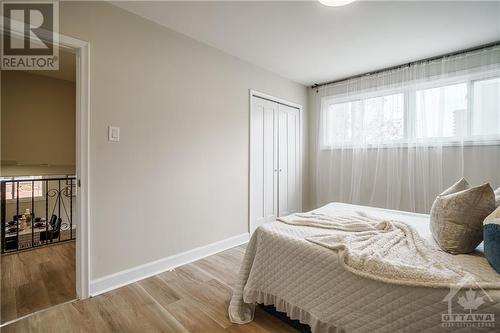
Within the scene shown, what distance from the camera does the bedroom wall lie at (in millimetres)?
2021

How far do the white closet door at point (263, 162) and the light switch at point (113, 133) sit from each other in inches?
69.5

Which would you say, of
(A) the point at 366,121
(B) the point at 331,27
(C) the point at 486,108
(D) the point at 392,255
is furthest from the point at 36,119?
(C) the point at 486,108

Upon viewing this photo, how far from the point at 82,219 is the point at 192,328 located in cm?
125

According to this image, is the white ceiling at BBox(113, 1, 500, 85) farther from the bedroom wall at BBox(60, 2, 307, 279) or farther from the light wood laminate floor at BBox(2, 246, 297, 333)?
the light wood laminate floor at BBox(2, 246, 297, 333)

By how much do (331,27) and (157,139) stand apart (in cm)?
217

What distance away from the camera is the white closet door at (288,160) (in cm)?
393

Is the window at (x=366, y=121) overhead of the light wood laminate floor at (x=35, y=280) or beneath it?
overhead

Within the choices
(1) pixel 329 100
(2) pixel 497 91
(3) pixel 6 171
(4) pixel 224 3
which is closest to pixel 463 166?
(2) pixel 497 91

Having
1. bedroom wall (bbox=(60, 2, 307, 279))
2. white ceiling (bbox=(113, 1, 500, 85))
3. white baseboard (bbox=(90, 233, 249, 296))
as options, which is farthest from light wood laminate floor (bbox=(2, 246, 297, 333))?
white ceiling (bbox=(113, 1, 500, 85))

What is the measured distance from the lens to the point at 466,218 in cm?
127

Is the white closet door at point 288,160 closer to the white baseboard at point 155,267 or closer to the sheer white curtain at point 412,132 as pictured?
the sheer white curtain at point 412,132

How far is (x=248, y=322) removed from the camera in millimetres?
1650

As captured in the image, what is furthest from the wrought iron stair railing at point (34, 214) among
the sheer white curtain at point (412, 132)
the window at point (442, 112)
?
the window at point (442, 112)

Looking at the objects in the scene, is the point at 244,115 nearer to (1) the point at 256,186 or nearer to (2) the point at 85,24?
(1) the point at 256,186
